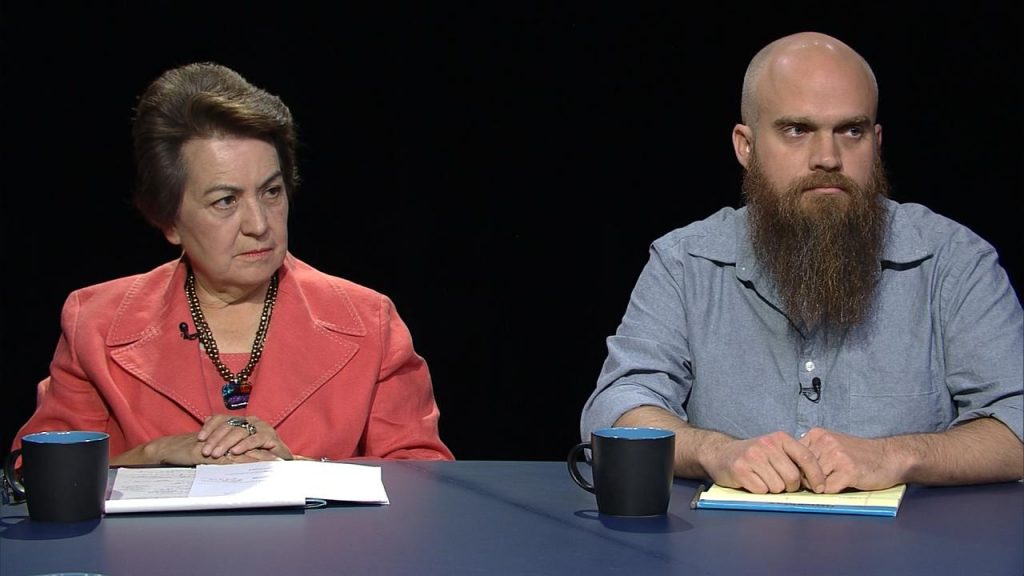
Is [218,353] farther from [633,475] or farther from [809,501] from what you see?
[809,501]

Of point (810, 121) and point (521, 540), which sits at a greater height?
point (810, 121)

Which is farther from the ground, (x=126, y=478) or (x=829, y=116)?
(x=829, y=116)

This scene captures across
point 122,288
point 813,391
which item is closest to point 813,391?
point 813,391

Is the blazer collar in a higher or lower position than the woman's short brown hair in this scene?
lower

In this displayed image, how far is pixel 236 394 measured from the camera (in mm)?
2748

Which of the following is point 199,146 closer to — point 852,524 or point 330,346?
point 330,346

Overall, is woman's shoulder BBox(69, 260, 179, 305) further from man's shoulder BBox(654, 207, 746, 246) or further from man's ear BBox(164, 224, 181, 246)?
man's shoulder BBox(654, 207, 746, 246)

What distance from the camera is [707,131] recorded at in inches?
142

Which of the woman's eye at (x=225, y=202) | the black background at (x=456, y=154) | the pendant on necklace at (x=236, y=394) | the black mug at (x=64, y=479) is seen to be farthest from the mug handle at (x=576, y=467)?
the black background at (x=456, y=154)

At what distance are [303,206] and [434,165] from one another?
1.26ft

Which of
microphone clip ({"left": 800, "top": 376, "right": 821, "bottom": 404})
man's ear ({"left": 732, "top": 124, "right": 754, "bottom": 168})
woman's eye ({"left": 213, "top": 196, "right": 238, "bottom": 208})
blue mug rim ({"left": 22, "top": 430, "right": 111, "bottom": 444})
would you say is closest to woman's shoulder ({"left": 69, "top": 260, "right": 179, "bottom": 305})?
woman's eye ({"left": 213, "top": 196, "right": 238, "bottom": 208})

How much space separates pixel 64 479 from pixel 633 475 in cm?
77

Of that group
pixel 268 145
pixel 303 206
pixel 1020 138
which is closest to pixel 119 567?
pixel 268 145

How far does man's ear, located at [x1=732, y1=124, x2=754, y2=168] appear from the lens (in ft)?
8.95
